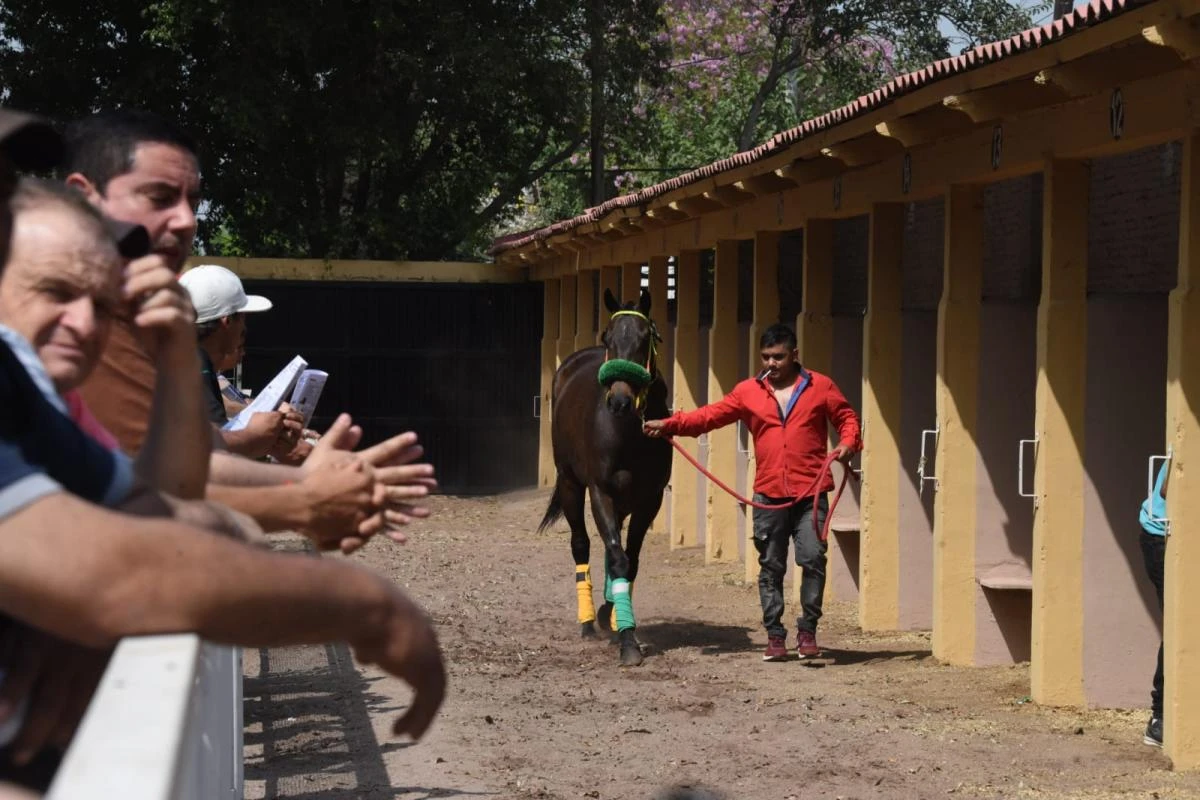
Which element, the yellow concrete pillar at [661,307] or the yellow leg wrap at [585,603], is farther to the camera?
the yellow concrete pillar at [661,307]

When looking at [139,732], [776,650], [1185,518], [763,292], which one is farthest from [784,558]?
[139,732]

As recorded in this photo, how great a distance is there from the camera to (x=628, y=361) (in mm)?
10609

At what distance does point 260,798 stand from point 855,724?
300 cm

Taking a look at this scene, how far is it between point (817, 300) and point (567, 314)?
9456mm

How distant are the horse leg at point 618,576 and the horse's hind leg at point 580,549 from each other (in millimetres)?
295

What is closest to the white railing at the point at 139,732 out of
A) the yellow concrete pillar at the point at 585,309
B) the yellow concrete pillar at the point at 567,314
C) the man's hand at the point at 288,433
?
the man's hand at the point at 288,433

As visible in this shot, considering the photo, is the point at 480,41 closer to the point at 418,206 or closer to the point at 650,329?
the point at 418,206

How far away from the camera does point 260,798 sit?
6.71m

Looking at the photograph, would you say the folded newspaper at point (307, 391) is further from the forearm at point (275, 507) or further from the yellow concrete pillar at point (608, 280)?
the yellow concrete pillar at point (608, 280)

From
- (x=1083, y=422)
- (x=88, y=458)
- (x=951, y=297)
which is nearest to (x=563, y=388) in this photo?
(x=951, y=297)

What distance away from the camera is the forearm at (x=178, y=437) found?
2609mm

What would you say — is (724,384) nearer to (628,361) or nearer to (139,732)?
(628,361)

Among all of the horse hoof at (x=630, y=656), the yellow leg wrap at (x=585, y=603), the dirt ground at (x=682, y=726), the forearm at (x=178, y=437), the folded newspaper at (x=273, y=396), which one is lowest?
the dirt ground at (x=682, y=726)

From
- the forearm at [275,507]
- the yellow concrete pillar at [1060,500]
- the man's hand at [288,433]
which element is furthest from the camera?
the yellow concrete pillar at [1060,500]
